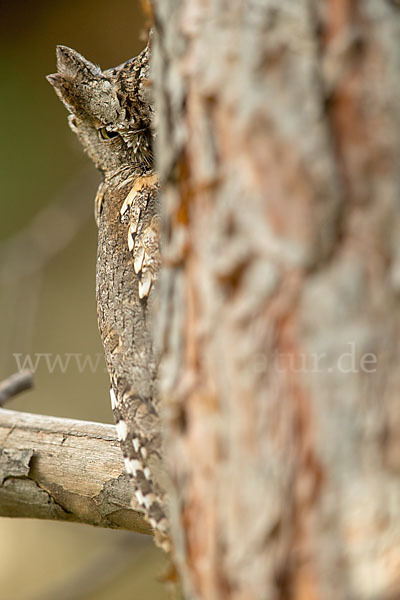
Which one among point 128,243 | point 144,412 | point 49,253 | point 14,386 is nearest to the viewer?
point 144,412

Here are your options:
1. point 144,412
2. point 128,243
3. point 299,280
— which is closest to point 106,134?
point 128,243

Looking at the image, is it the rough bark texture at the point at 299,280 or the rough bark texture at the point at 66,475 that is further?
the rough bark texture at the point at 66,475

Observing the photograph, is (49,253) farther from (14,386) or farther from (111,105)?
(111,105)

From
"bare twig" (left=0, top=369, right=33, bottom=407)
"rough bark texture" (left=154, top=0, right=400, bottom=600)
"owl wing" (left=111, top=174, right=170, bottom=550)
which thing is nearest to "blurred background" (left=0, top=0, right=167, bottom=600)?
"bare twig" (left=0, top=369, right=33, bottom=407)

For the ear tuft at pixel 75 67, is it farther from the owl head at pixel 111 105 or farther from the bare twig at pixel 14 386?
the bare twig at pixel 14 386

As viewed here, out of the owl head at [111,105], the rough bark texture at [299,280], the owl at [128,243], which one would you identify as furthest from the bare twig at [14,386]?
the rough bark texture at [299,280]

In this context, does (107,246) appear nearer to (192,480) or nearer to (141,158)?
(141,158)

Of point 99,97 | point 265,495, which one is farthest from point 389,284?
point 99,97

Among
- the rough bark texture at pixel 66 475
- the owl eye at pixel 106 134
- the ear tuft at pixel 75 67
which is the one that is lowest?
the rough bark texture at pixel 66 475
